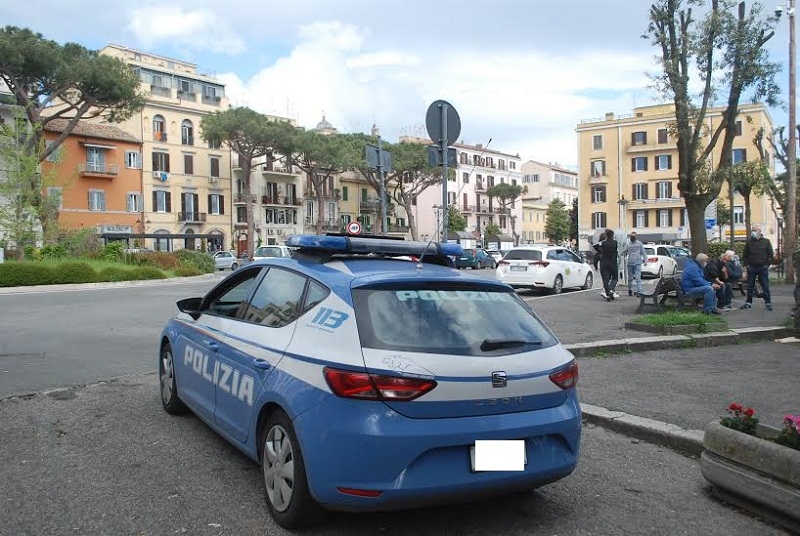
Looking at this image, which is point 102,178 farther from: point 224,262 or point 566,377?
point 566,377

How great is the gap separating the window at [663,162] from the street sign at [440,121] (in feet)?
230

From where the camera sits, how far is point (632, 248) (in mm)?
16953

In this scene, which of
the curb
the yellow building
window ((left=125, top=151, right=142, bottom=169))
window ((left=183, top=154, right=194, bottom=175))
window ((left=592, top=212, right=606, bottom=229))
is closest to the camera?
the curb

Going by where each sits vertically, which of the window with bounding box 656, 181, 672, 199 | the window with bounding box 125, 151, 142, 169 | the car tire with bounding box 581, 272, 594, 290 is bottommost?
the car tire with bounding box 581, 272, 594, 290

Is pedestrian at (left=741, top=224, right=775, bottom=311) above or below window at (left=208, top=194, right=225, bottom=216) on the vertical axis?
below

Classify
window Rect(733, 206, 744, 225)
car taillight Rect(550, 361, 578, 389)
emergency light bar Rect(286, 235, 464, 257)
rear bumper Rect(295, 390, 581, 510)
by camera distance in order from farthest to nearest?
window Rect(733, 206, 744, 225) < emergency light bar Rect(286, 235, 464, 257) < car taillight Rect(550, 361, 578, 389) < rear bumper Rect(295, 390, 581, 510)

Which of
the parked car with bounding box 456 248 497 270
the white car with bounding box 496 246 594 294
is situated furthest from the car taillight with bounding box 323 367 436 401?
the parked car with bounding box 456 248 497 270

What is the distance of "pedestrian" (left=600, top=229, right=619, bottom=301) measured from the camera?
15812 millimetres

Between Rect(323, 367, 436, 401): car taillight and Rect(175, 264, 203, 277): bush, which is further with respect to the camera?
Rect(175, 264, 203, 277): bush

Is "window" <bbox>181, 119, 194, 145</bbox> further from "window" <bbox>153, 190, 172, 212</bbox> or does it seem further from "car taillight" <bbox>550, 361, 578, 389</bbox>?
"car taillight" <bbox>550, 361, 578, 389</bbox>

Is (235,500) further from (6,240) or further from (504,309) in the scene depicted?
(6,240)

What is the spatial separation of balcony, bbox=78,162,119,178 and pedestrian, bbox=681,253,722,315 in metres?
53.0

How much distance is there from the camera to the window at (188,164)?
63031 mm

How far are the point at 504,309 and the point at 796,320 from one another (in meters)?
7.82
